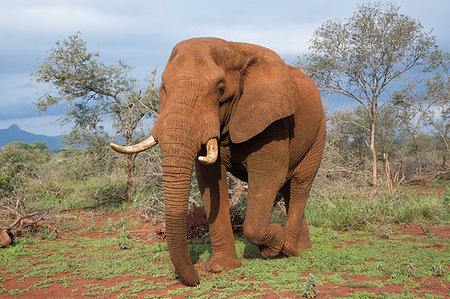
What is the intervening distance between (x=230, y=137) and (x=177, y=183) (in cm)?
103

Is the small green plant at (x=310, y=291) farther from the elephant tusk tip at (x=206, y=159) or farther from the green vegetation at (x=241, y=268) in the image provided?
the elephant tusk tip at (x=206, y=159)

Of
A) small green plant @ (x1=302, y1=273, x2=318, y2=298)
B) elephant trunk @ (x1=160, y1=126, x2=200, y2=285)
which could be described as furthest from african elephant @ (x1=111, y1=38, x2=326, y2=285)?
small green plant @ (x1=302, y1=273, x2=318, y2=298)

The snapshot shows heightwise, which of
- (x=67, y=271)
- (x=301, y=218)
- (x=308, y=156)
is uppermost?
(x=308, y=156)

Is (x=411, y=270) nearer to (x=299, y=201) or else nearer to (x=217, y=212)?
(x=299, y=201)

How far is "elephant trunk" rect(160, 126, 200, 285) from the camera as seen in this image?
4082mm

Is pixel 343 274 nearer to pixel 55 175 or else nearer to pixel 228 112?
pixel 228 112

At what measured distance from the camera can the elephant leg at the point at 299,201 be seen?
609cm

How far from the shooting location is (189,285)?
4742 millimetres

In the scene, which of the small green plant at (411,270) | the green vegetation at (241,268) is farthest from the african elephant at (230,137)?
the small green plant at (411,270)

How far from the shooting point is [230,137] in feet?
16.0

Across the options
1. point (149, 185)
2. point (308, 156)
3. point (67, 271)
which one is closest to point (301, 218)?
point (308, 156)

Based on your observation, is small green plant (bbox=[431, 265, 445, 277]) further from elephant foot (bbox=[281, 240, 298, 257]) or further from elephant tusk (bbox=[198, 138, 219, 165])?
elephant tusk (bbox=[198, 138, 219, 165])

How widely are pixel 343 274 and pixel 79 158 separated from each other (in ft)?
35.0

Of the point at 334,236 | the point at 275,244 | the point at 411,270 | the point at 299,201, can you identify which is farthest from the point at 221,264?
the point at 334,236
